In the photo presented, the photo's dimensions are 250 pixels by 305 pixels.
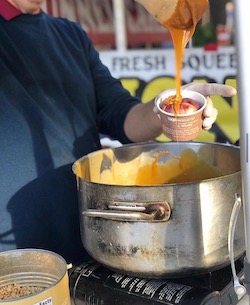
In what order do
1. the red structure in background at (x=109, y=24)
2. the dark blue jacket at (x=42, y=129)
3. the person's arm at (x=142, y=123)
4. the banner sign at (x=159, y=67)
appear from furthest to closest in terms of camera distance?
the red structure in background at (x=109, y=24), the banner sign at (x=159, y=67), the person's arm at (x=142, y=123), the dark blue jacket at (x=42, y=129)

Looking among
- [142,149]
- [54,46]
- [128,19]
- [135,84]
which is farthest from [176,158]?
[128,19]

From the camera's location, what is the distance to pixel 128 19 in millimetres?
3871

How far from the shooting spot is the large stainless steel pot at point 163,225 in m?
0.83

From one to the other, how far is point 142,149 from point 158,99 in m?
0.15

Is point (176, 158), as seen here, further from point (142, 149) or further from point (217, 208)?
point (217, 208)

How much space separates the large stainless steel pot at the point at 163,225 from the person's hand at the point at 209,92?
18cm

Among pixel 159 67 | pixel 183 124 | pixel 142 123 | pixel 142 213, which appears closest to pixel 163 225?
pixel 142 213

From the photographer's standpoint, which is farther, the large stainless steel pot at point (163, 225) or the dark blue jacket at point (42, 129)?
the dark blue jacket at point (42, 129)

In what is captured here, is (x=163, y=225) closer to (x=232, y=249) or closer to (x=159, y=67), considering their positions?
(x=232, y=249)

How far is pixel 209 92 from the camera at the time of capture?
1.07 metres

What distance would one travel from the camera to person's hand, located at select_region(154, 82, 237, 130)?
101 cm

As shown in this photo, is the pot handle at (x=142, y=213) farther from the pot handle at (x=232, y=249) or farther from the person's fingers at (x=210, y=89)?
the person's fingers at (x=210, y=89)

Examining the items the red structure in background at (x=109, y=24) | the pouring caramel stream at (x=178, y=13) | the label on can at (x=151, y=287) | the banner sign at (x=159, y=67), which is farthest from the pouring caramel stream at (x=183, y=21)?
the red structure in background at (x=109, y=24)

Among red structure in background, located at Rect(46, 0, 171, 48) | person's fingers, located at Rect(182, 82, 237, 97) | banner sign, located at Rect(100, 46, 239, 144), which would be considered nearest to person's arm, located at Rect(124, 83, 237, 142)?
person's fingers, located at Rect(182, 82, 237, 97)
